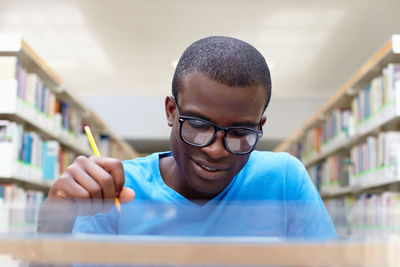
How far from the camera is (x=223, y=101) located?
2.53 ft

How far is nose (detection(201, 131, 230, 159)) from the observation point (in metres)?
0.76

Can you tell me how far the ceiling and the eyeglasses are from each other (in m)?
2.81

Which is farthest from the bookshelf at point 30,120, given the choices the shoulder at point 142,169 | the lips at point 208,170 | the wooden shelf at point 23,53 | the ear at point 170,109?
the lips at point 208,170

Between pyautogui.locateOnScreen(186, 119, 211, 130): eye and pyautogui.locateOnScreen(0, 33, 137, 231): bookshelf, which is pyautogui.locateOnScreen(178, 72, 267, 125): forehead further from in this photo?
pyautogui.locateOnScreen(0, 33, 137, 231): bookshelf

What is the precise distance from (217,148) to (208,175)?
6 cm

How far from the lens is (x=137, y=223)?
0.41m

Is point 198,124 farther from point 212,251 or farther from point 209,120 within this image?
point 212,251

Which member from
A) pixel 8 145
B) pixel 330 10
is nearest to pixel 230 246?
pixel 8 145

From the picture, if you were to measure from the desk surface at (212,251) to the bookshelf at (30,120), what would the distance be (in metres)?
2.09

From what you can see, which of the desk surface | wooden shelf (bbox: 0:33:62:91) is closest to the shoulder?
the desk surface

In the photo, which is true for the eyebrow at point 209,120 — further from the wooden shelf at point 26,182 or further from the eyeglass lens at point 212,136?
the wooden shelf at point 26,182

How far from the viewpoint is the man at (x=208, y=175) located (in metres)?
0.41

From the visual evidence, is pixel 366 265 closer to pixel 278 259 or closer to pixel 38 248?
pixel 278 259

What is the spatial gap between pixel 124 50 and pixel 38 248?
552cm
